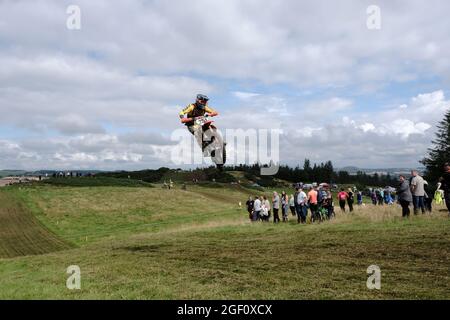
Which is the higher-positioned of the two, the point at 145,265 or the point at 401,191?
the point at 401,191

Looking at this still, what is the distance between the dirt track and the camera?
29.2m

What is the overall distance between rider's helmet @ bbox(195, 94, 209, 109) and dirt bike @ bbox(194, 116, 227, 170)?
401mm

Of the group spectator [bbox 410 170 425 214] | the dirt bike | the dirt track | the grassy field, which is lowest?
the dirt track

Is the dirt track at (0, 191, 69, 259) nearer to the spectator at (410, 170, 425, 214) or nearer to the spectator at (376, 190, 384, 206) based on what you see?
the spectator at (410, 170, 425, 214)

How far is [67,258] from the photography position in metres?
20.5

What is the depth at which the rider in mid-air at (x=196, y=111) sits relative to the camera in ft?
45.3

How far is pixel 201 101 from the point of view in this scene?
45.3ft

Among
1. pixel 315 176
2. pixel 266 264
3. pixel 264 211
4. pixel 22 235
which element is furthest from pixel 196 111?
pixel 315 176

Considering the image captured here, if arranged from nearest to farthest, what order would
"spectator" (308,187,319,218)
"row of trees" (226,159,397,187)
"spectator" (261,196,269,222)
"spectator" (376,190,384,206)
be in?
1. "spectator" (308,187,319,218)
2. "spectator" (261,196,269,222)
3. "spectator" (376,190,384,206)
4. "row of trees" (226,159,397,187)

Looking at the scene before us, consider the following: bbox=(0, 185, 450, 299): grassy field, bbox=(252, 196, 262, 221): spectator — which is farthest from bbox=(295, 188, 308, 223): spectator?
bbox=(252, 196, 262, 221): spectator

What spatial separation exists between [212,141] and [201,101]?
Result: 1434 millimetres
